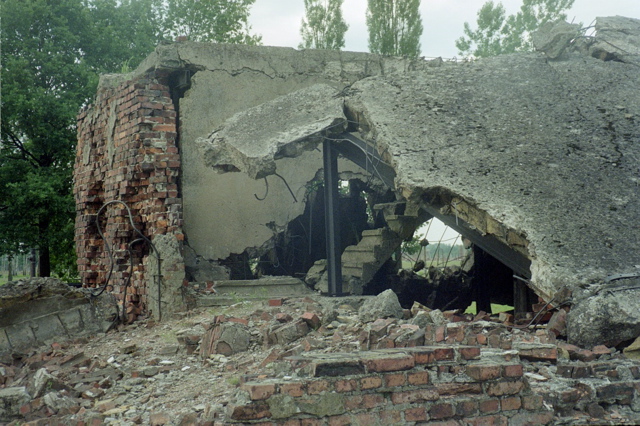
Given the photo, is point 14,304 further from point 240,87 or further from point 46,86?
point 46,86

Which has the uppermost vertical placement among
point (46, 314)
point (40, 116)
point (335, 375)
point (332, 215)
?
point (40, 116)

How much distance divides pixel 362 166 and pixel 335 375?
13.4 ft

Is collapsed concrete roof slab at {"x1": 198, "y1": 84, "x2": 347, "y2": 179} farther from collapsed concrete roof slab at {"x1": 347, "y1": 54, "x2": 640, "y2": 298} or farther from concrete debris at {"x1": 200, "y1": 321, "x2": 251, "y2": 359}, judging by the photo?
concrete debris at {"x1": 200, "y1": 321, "x2": 251, "y2": 359}

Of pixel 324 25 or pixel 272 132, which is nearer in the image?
pixel 272 132

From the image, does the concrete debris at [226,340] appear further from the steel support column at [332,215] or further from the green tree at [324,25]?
the green tree at [324,25]

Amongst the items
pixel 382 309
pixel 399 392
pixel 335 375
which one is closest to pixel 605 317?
pixel 382 309

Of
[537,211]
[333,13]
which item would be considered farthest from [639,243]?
[333,13]

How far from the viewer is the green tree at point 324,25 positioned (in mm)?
22625

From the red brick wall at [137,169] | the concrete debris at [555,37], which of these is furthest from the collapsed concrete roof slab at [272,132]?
the concrete debris at [555,37]

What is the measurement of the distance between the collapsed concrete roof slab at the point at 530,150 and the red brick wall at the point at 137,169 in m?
2.32

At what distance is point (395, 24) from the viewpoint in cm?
2248

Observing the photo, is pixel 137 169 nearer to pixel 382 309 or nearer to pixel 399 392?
pixel 382 309

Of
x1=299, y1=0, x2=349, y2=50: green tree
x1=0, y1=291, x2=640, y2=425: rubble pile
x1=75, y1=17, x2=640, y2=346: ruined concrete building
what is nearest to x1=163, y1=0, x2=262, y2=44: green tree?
x1=299, y1=0, x2=349, y2=50: green tree

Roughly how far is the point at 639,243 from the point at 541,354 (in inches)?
60.6
